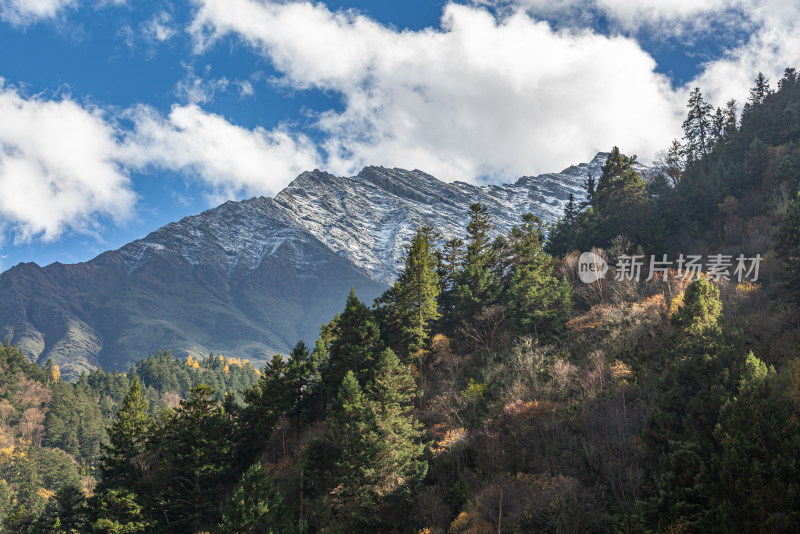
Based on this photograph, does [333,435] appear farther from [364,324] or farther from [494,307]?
[494,307]

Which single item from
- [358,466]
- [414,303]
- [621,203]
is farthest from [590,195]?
[358,466]

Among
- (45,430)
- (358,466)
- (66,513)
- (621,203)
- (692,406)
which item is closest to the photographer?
(692,406)

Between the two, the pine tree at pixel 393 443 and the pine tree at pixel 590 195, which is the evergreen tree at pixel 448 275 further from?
the pine tree at pixel 590 195

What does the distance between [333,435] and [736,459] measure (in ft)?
86.9

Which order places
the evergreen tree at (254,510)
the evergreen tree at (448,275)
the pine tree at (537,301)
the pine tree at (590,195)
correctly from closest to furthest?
the evergreen tree at (254,510), the pine tree at (537,301), the evergreen tree at (448,275), the pine tree at (590,195)

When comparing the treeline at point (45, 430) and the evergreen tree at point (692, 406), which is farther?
the treeline at point (45, 430)

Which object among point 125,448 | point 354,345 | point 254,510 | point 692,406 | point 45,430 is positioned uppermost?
point 354,345

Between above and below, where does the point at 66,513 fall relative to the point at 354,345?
below

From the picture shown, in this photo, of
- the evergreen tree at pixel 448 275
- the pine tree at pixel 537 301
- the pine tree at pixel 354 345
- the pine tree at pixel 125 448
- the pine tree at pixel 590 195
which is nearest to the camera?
the pine tree at pixel 125 448

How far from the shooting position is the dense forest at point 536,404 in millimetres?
23125

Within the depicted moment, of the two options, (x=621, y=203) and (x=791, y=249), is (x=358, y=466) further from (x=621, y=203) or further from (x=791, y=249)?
(x=621, y=203)

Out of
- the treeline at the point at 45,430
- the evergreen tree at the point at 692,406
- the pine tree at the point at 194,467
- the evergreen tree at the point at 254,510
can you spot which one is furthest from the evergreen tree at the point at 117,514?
the treeline at the point at 45,430

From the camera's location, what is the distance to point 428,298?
49.5 metres

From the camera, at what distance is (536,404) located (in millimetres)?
33406
